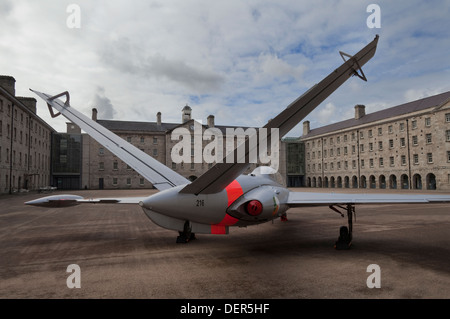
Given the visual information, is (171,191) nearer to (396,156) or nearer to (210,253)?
(210,253)

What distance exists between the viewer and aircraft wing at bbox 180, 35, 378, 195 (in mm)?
4723

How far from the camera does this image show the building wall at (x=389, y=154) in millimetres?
47875

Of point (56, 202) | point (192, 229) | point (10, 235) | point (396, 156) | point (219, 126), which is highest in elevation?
point (219, 126)

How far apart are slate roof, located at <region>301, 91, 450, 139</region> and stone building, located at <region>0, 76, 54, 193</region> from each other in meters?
68.0

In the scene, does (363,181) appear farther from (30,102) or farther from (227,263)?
(30,102)

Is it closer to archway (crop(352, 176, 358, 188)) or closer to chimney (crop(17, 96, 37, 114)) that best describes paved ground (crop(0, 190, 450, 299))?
chimney (crop(17, 96, 37, 114))

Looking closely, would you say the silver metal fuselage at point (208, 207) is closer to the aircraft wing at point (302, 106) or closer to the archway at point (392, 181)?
the aircraft wing at point (302, 106)

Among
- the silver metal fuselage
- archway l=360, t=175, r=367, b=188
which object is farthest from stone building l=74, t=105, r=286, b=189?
the silver metal fuselage

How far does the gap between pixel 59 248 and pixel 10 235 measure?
3.93m

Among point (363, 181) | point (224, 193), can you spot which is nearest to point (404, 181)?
point (363, 181)

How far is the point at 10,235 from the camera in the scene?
35.8 feet

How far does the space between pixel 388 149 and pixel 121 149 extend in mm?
62128

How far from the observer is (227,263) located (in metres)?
6.95
